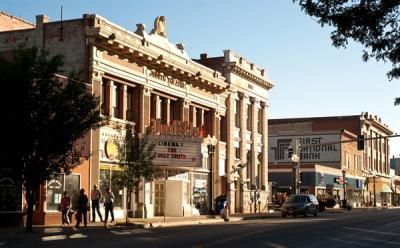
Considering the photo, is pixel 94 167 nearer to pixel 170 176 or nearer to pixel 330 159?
pixel 170 176

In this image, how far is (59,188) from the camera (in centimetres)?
3195

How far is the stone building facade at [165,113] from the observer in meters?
34.8

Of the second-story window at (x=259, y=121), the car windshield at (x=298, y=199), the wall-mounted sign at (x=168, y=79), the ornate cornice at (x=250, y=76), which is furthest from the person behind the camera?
the second-story window at (x=259, y=121)

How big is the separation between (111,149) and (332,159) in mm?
54930

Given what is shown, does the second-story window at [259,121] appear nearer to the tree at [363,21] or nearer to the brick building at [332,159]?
the brick building at [332,159]

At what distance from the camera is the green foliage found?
107ft

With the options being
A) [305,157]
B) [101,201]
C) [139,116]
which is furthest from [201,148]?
[305,157]

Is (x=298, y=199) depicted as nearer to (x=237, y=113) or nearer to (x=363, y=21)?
(x=237, y=113)

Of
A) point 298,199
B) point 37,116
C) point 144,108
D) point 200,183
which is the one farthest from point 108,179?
point 298,199

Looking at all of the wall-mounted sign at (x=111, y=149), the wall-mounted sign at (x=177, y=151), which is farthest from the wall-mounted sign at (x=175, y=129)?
the wall-mounted sign at (x=111, y=149)

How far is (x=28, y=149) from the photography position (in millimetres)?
25016

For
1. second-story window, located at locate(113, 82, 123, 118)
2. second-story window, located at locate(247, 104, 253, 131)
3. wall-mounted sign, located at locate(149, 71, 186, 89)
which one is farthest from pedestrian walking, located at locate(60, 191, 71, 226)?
second-story window, located at locate(247, 104, 253, 131)

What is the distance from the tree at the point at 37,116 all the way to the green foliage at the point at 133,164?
6.45 meters

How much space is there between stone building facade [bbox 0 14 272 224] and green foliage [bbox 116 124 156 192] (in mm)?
1730
